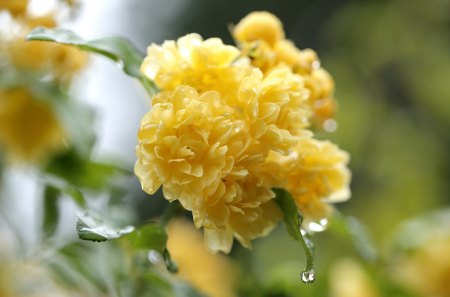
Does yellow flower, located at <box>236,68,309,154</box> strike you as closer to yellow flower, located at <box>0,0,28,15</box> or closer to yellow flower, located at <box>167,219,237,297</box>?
yellow flower, located at <box>0,0,28,15</box>

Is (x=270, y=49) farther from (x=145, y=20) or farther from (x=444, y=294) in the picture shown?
(x=145, y=20)

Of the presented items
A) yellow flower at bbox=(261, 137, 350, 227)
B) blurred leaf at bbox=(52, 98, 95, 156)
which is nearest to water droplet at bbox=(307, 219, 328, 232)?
yellow flower at bbox=(261, 137, 350, 227)

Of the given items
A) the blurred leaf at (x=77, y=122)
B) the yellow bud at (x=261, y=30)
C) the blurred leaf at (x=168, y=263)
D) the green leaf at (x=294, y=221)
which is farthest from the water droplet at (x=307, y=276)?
the blurred leaf at (x=77, y=122)

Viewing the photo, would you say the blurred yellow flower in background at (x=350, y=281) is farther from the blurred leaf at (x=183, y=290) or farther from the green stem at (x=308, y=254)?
the green stem at (x=308, y=254)

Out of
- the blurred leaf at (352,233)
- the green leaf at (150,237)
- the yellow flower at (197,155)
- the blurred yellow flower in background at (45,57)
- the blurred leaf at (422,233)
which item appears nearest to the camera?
the yellow flower at (197,155)

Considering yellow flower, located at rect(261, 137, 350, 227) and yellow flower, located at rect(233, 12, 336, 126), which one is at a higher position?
yellow flower, located at rect(233, 12, 336, 126)

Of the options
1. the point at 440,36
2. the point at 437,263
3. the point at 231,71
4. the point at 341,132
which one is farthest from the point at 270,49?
the point at 440,36
